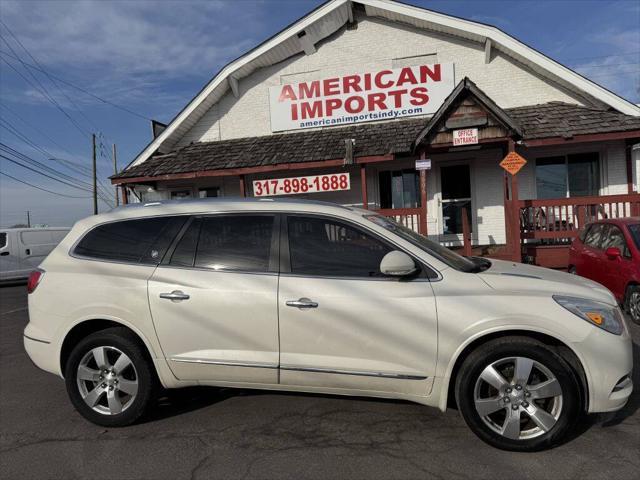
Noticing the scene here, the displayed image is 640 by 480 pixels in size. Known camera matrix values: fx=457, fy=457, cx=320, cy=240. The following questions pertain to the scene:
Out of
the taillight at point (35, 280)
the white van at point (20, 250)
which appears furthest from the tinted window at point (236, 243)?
the white van at point (20, 250)

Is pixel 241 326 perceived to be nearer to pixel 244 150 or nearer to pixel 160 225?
pixel 160 225

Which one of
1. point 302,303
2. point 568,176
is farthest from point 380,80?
point 302,303

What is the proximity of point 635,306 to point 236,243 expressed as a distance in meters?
5.24

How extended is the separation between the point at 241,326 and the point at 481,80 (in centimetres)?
1122

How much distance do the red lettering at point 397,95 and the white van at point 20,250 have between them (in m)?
10.3

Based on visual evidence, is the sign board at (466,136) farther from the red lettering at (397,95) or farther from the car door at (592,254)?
the car door at (592,254)

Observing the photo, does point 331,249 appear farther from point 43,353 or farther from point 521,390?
point 43,353

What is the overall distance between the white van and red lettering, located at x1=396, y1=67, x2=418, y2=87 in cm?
1068

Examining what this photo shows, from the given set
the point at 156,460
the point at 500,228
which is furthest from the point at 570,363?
the point at 500,228

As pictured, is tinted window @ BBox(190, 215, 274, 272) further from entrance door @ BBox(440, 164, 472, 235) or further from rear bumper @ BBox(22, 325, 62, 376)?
entrance door @ BBox(440, 164, 472, 235)

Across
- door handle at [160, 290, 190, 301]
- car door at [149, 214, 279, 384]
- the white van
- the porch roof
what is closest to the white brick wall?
the porch roof

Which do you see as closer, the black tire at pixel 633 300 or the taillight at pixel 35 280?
the taillight at pixel 35 280

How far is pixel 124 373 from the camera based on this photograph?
359 centimetres

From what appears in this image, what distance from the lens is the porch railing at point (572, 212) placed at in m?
9.42
